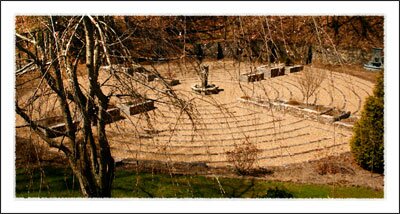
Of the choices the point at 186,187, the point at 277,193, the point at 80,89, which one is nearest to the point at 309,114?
the point at 277,193

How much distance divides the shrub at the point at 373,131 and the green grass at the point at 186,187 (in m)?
A: 0.99

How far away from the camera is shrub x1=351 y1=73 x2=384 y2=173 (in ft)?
25.2

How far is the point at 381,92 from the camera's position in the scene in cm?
792

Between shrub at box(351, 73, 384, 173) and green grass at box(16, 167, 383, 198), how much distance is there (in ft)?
3.25

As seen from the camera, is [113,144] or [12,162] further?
[113,144]

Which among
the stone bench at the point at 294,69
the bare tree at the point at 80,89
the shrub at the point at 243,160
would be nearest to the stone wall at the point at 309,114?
the shrub at the point at 243,160

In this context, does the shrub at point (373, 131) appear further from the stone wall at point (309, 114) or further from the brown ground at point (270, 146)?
the stone wall at point (309, 114)

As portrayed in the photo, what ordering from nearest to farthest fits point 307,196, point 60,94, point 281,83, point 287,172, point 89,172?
point 60,94 → point 89,172 → point 307,196 → point 287,172 → point 281,83

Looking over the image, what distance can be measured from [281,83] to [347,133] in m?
5.06

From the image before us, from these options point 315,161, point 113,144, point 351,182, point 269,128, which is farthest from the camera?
point 269,128

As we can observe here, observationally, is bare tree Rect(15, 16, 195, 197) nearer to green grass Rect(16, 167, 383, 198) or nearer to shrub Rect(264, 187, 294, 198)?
green grass Rect(16, 167, 383, 198)

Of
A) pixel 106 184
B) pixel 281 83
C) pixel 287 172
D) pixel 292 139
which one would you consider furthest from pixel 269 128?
pixel 106 184

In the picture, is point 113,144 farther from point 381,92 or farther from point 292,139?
point 381,92

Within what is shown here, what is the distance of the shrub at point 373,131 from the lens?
7.70 meters
